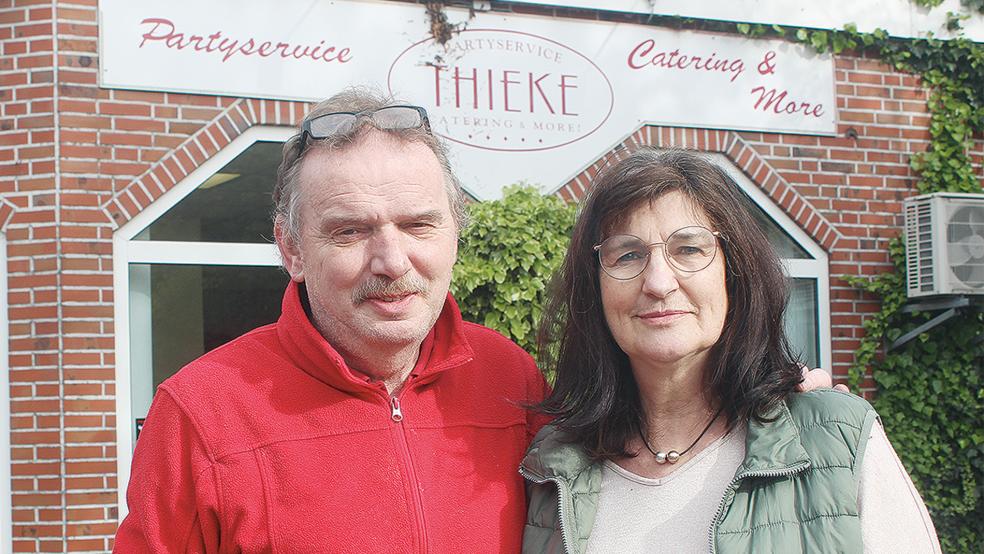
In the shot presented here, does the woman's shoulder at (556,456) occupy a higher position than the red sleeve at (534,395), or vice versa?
the red sleeve at (534,395)

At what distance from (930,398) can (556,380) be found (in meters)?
4.66

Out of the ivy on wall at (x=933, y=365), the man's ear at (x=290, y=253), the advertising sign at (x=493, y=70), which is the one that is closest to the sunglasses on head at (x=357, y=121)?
the man's ear at (x=290, y=253)

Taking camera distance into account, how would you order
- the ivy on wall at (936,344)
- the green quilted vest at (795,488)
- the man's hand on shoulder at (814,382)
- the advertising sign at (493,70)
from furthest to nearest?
the ivy on wall at (936,344)
the advertising sign at (493,70)
the man's hand on shoulder at (814,382)
the green quilted vest at (795,488)

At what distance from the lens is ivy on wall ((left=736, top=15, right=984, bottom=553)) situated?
6.29 metres

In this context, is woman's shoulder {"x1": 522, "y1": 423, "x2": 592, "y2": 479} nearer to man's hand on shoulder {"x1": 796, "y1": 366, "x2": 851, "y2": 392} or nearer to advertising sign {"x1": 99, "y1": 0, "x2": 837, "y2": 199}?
man's hand on shoulder {"x1": 796, "y1": 366, "x2": 851, "y2": 392}

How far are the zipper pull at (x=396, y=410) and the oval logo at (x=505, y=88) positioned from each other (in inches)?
138

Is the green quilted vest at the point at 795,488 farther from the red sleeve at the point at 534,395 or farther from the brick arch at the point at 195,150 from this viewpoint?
the brick arch at the point at 195,150

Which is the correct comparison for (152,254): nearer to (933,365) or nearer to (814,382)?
(814,382)

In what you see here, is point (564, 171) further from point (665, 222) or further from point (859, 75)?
point (665, 222)

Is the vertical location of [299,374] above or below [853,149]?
below

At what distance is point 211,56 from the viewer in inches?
207

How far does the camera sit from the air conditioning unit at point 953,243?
597 centimetres

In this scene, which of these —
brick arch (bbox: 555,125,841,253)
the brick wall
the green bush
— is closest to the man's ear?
the green bush

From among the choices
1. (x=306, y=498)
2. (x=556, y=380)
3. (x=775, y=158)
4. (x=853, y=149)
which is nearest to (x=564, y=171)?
(x=775, y=158)
